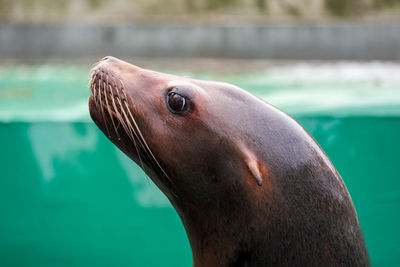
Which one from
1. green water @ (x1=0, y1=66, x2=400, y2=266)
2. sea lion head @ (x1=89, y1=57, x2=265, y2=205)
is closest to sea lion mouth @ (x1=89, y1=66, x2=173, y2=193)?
sea lion head @ (x1=89, y1=57, x2=265, y2=205)

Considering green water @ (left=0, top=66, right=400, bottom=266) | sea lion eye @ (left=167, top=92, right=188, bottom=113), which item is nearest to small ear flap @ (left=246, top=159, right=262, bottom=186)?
sea lion eye @ (left=167, top=92, right=188, bottom=113)

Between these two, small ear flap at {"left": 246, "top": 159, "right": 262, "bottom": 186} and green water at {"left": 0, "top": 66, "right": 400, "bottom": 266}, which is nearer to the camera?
small ear flap at {"left": 246, "top": 159, "right": 262, "bottom": 186}

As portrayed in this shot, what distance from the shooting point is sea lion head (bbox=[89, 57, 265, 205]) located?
1271 millimetres

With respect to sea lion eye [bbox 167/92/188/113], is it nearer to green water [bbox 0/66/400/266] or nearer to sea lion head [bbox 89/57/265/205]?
sea lion head [bbox 89/57/265/205]

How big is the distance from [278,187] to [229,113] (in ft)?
0.72

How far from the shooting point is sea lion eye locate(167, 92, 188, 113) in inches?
50.6

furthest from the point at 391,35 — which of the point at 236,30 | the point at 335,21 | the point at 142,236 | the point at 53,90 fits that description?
the point at 142,236

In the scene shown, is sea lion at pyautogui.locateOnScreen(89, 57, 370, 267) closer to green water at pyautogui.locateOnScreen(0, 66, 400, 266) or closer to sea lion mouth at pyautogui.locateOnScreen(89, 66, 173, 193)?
sea lion mouth at pyautogui.locateOnScreen(89, 66, 173, 193)

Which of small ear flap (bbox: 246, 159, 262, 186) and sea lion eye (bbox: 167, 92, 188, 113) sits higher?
sea lion eye (bbox: 167, 92, 188, 113)

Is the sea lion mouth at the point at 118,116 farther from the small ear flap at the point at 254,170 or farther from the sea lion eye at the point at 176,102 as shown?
the small ear flap at the point at 254,170

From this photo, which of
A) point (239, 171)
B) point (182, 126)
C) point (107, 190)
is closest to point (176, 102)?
point (182, 126)

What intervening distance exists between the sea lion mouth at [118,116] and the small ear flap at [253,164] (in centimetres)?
22

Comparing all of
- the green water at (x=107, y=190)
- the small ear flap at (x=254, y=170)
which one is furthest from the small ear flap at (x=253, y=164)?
the green water at (x=107, y=190)

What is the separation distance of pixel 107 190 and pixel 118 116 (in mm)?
955
